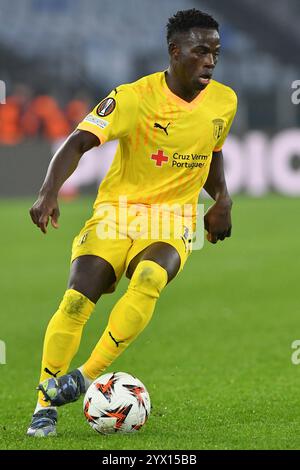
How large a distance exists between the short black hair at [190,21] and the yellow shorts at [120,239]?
0.99m

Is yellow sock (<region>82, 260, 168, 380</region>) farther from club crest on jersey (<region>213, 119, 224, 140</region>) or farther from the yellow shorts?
club crest on jersey (<region>213, 119, 224, 140</region>)

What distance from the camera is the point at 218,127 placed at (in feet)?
19.1

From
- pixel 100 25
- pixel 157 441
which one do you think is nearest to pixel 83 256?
pixel 157 441

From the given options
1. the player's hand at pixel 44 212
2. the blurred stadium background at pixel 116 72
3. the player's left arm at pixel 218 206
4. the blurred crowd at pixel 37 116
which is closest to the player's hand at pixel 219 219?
the player's left arm at pixel 218 206

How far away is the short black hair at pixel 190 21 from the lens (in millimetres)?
5531

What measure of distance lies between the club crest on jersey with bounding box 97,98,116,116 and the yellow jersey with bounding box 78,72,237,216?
0.6 inches

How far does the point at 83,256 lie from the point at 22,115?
1874 centimetres

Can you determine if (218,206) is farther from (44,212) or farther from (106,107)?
(44,212)

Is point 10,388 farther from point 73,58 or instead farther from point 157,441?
point 73,58

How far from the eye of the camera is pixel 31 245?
1638cm

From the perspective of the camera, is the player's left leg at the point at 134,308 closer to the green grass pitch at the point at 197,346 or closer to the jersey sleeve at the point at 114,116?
the green grass pitch at the point at 197,346

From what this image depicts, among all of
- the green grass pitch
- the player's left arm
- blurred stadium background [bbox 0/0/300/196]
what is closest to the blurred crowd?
blurred stadium background [bbox 0/0/300/196]

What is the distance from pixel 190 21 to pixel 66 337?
175cm

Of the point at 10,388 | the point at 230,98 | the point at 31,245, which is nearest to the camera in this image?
the point at 230,98
